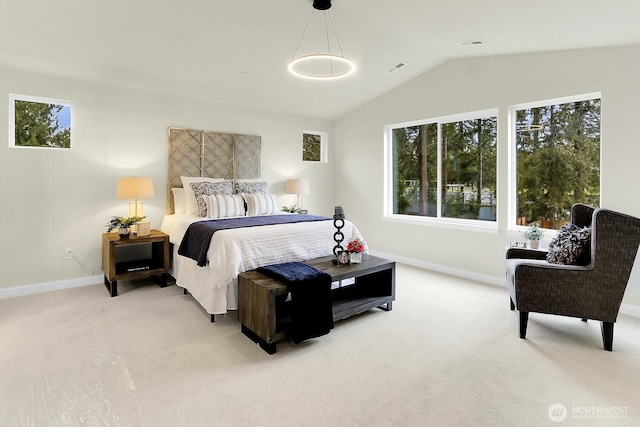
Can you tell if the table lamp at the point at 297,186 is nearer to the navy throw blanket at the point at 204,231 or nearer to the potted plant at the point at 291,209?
the potted plant at the point at 291,209

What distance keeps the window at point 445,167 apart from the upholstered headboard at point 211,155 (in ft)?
7.44

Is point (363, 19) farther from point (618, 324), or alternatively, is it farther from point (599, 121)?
point (618, 324)

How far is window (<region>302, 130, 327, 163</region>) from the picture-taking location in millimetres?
6297

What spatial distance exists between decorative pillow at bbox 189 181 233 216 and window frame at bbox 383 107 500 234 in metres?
2.54

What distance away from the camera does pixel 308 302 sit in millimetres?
2674

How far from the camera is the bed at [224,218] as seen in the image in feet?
10.1

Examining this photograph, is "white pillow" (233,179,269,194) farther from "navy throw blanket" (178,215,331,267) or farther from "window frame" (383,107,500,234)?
"window frame" (383,107,500,234)

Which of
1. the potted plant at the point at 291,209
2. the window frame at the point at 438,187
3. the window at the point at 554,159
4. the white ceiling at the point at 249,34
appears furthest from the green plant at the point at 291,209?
the window at the point at 554,159

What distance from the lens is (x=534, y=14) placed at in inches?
114

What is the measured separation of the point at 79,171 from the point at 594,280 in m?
5.21

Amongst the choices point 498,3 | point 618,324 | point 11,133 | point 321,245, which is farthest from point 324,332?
point 11,133

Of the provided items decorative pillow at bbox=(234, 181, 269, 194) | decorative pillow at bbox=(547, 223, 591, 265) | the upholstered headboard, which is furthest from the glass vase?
the upholstered headboard

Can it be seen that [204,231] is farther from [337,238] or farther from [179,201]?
[179,201]

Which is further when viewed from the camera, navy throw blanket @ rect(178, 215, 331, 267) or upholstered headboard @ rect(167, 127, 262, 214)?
upholstered headboard @ rect(167, 127, 262, 214)
